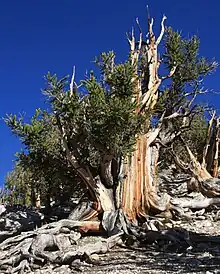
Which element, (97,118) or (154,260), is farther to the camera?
(97,118)

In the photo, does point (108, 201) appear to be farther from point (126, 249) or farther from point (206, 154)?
point (206, 154)

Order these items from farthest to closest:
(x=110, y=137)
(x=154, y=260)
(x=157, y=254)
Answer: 1. (x=110, y=137)
2. (x=157, y=254)
3. (x=154, y=260)

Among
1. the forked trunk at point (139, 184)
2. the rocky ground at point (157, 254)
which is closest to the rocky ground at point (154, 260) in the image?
the rocky ground at point (157, 254)

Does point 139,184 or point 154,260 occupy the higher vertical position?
point 139,184

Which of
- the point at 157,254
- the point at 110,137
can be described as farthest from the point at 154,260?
the point at 110,137

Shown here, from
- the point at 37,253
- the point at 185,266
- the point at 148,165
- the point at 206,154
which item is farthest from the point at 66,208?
the point at 185,266

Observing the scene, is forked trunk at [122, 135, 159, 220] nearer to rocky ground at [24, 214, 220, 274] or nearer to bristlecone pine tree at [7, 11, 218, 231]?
bristlecone pine tree at [7, 11, 218, 231]

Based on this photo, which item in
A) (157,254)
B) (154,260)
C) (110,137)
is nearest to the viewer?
(154,260)

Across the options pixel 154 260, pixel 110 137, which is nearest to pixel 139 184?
pixel 110 137

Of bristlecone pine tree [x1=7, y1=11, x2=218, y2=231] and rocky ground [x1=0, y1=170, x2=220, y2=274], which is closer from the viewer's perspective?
rocky ground [x1=0, y1=170, x2=220, y2=274]

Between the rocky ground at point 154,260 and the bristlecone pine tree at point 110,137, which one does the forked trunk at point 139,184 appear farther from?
the rocky ground at point 154,260

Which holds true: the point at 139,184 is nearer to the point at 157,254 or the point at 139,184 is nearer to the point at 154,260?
the point at 157,254

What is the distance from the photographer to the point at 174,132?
14469 millimetres

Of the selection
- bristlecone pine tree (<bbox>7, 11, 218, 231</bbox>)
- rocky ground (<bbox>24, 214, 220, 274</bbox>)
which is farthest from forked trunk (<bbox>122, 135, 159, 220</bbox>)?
rocky ground (<bbox>24, 214, 220, 274</bbox>)
